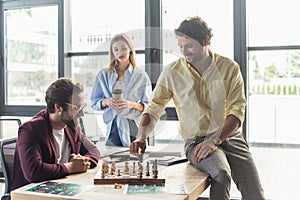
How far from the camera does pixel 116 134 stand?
6.60 ft

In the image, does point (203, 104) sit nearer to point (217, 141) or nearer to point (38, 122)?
point (217, 141)

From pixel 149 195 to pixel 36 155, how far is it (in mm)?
553

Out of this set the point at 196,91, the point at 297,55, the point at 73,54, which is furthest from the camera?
the point at 73,54

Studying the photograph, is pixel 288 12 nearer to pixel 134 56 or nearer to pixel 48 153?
pixel 134 56

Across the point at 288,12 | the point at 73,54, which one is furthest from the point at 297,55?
the point at 73,54

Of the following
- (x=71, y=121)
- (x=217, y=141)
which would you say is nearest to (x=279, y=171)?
(x=217, y=141)

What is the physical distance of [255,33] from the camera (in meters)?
3.01

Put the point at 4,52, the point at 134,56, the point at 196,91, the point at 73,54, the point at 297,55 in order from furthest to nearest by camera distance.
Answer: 1. the point at 4,52
2. the point at 73,54
3. the point at 297,55
4. the point at 134,56
5. the point at 196,91

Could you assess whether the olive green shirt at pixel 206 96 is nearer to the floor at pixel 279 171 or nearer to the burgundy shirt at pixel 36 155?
the burgundy shirt at pixel 36 155

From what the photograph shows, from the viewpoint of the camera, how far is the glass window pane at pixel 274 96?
2.94 meters

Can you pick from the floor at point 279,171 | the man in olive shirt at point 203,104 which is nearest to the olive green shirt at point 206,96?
the man in olive shirt at point 203,104

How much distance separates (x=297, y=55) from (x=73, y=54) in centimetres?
201

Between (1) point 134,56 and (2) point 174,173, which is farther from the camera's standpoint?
(1) point 134,56

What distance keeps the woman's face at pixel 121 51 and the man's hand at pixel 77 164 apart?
0.55 meters
